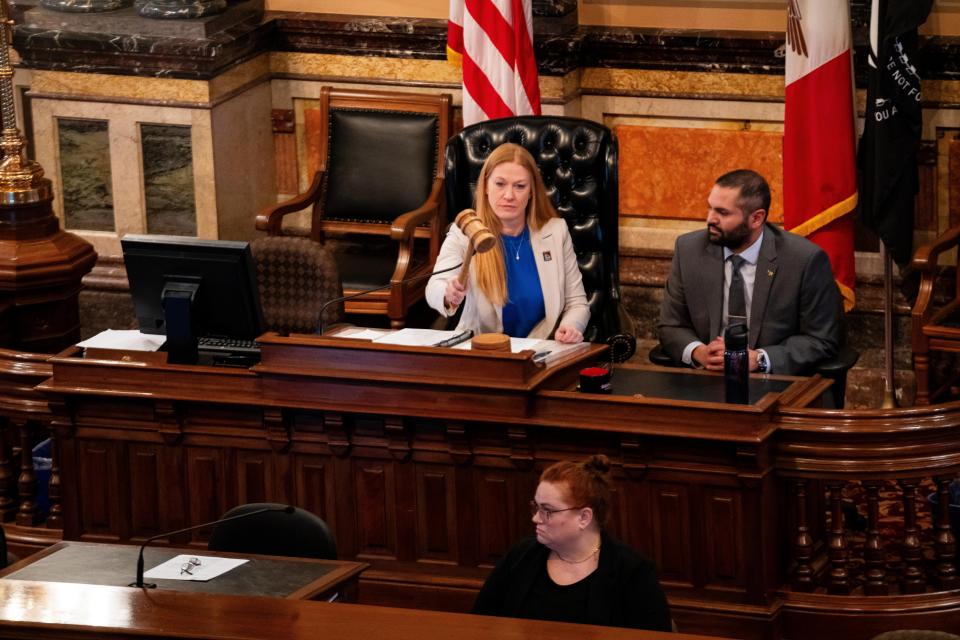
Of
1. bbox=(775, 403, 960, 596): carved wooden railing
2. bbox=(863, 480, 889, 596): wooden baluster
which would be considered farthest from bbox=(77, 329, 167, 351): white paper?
bbox=(863, 480, 889, 596): wooden baluster

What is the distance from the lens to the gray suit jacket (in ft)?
19.1

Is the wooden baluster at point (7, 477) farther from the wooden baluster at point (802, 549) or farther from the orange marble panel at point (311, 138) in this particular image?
the orange marble panel at point (311, 138)

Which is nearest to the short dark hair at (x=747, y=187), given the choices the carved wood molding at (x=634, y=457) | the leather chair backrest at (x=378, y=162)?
the carved wood molding at (x=634, y=457)

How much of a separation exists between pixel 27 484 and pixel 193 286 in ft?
3.03

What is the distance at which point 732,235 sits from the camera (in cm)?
589

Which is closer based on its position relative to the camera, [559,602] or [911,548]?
[559,602]

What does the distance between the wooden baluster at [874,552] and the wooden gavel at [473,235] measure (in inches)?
52.6

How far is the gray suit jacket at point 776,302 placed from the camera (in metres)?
5.82

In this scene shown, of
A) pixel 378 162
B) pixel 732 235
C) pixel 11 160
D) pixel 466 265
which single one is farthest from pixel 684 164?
pixel 11 160

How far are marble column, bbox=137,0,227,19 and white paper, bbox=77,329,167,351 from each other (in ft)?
7.54

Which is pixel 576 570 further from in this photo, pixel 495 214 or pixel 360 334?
pixel 495 214

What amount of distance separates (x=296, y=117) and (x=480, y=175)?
2.49 m

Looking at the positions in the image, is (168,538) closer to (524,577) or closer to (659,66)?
(524,577)

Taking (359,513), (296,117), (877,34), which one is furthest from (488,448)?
(296,117)
